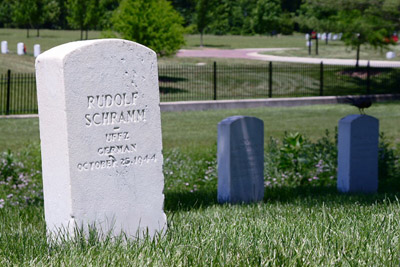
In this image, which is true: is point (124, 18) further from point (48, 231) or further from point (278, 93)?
point (48, 231)

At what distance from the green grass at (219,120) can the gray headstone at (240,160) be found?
3.93m

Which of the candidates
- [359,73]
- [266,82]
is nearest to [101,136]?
[266,82]

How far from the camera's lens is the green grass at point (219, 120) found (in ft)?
47.1

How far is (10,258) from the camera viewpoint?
4.28 m

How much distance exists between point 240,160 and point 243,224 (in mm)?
3564

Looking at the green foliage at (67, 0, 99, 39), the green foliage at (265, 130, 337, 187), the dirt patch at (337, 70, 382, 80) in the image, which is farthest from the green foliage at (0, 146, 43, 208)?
the green foliage at (67, 0, 99, 39)

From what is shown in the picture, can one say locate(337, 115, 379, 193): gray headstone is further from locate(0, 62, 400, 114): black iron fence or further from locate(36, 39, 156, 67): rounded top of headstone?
locate(0, 62, 400, 114): black iron fence

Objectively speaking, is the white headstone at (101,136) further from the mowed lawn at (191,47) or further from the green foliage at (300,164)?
the mowed lawn at (191,47)

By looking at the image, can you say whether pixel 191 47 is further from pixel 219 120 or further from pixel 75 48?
pixel 75 48

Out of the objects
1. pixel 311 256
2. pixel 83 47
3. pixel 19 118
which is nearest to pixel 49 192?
pixel 83 47

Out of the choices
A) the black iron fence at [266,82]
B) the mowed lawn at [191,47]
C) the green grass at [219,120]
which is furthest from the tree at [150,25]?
the green grass at [219,120]

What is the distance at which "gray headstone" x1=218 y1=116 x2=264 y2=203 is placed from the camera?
8.62m

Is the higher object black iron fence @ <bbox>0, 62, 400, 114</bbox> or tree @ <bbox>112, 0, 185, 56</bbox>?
tree @ <bbox>112, 0, 185, 56</bbox>

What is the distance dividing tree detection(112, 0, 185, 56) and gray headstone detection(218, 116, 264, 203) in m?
17.2
